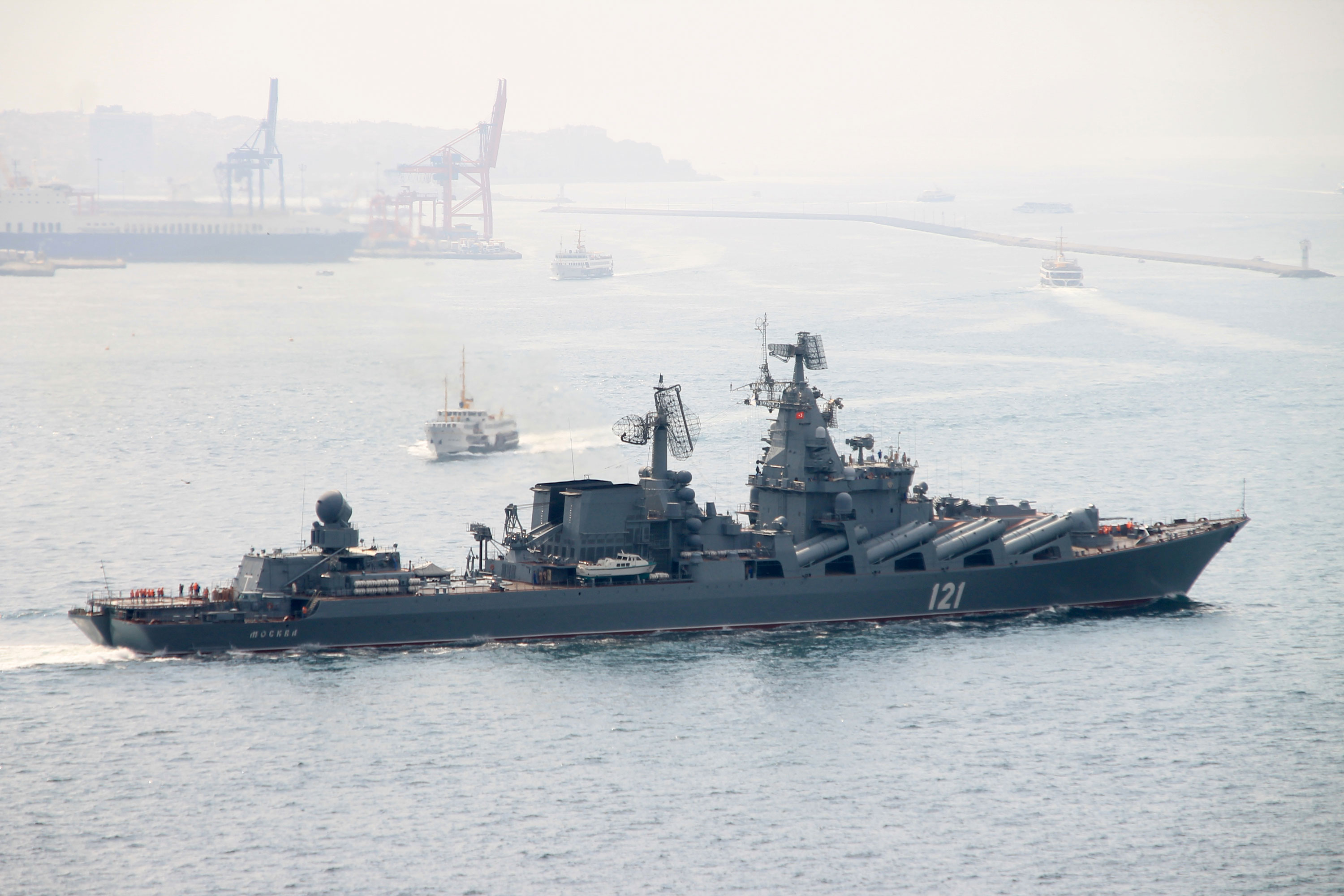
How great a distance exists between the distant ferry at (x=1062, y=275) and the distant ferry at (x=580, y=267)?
50.1m

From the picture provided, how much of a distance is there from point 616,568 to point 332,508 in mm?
9908

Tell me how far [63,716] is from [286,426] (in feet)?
161

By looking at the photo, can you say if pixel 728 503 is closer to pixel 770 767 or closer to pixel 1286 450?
pixel 770 767

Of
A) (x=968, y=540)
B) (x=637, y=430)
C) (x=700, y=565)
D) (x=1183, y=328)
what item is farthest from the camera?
(x=1183, y=328)

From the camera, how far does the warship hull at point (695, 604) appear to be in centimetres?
5003

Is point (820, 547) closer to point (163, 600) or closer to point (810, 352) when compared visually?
point (810, 352)

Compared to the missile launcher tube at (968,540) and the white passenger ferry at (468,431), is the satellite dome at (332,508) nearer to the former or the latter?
the missile launcher tube at (968,540)

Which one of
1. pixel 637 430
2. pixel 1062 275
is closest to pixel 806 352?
pixel 637 430

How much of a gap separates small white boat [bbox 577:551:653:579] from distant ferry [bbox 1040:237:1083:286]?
4807 inches

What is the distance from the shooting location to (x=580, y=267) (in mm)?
179375

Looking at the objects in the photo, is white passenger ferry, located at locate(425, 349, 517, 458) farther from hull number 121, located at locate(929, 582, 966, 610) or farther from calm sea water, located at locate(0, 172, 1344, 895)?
hull number 121, located at locate(929, 582, 966, 610)

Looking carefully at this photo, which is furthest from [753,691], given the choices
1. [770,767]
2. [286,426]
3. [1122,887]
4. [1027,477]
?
[286,426]

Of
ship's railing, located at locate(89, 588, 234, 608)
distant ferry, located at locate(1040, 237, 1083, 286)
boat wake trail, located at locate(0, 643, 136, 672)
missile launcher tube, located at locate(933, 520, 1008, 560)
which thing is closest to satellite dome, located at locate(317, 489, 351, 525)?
ship's railing, located at locate(89, 588, 234, 608)

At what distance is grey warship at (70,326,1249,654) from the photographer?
50.7 m
